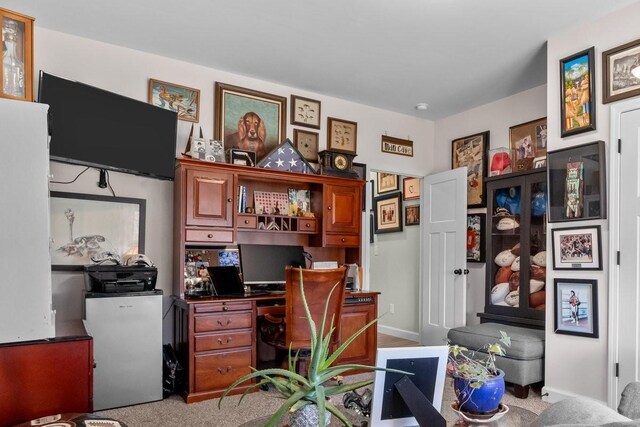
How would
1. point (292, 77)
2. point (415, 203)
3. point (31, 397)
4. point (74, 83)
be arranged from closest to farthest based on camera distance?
point (31, 397) → point (74, 83) → point (292, 77) → point (415, 203)

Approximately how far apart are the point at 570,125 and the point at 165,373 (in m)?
3.66

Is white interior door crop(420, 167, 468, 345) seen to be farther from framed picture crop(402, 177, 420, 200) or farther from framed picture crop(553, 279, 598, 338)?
framed picture crop(553, 279, 598, 338)

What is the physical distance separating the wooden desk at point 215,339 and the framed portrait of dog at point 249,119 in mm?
1469

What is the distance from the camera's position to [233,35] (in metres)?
3.41

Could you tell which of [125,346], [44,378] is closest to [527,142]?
[125,346]

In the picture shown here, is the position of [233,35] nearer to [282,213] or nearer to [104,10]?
[104,10]

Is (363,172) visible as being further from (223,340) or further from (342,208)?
(223,340)

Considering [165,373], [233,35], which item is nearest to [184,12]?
[233,35]

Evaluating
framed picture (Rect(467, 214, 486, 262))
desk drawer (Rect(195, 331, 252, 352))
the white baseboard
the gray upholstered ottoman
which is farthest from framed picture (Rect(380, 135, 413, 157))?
desk drawer (Rect(195, 331, 252, 352))

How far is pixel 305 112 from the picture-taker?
4.55m

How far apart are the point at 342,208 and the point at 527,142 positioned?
202cm

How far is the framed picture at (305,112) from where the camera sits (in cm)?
449

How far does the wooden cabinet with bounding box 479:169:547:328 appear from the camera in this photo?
3883 millimetres

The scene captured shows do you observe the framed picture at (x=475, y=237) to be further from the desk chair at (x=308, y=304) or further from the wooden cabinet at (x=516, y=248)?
the desk chair at (x=308, y=304)
